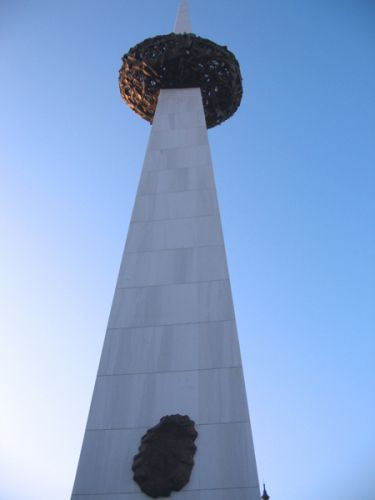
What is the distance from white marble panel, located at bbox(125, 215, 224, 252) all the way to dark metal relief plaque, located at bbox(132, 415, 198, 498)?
171 inches

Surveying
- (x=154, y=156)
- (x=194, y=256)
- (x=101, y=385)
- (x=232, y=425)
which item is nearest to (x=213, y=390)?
(x=232, y=425)

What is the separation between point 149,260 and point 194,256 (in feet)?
3.40

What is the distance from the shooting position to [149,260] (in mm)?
11477

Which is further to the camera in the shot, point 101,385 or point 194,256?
point 194,256

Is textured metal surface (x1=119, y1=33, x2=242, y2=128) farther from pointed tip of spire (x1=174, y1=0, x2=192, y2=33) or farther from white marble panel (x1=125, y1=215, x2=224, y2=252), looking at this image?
white marble panel (x1=125, y1=215, x2=224, y2=252)

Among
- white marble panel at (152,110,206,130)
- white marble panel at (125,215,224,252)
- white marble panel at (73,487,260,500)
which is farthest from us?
white marble panel at (152,110,206,130)

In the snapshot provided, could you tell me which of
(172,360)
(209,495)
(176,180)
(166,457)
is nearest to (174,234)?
(176,180)

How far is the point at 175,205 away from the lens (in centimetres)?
1263

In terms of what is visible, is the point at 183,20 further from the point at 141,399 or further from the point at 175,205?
the point at 141,399

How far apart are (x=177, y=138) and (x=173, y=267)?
5.02 meters

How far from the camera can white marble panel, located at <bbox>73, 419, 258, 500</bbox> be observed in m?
7.93

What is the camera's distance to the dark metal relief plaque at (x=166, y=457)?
7871mm

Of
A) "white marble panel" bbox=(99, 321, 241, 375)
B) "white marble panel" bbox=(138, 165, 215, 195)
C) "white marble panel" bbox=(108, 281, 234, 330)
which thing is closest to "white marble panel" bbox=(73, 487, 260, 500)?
"white marble panel" bbox=(99, 321, 241, 375)

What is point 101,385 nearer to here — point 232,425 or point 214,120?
point 232,425
